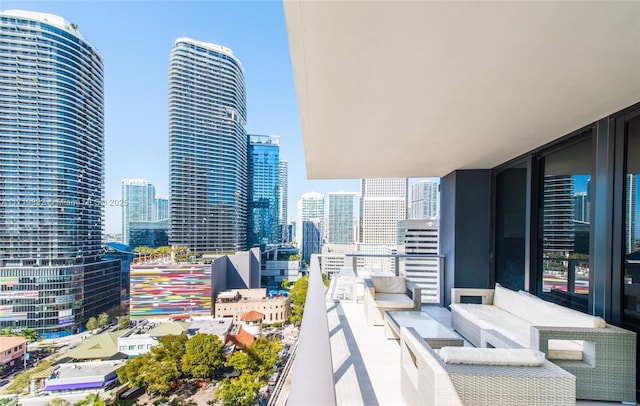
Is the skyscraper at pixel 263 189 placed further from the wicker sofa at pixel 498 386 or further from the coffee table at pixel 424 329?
the wicker sofa at pixel 498 386

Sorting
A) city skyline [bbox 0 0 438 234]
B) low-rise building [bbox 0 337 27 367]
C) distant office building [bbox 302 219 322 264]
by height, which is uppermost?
city skyline [bbox 0 0 438 234]

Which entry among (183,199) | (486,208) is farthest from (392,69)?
(183,199)

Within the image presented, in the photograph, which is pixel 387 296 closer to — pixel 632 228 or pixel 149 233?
pixel 632 228

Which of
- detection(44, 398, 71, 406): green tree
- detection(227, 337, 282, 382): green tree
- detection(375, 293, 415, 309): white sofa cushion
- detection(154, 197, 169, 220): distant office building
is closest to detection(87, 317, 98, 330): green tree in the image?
detection(44, 398, 71, 406): green tree

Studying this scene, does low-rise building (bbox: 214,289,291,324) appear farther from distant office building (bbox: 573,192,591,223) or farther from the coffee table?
distant office building (bbox: 573,192,591,223)

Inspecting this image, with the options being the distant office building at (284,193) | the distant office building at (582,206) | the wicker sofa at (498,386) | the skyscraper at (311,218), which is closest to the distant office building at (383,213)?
the skyscraper at (311,218)

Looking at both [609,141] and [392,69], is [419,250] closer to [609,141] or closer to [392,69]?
[609,141]
